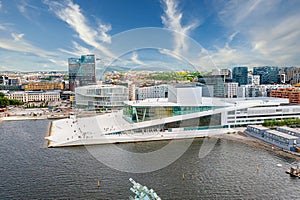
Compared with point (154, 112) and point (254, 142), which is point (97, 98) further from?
point (254, 142)

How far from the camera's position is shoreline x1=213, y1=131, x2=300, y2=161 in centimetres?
600

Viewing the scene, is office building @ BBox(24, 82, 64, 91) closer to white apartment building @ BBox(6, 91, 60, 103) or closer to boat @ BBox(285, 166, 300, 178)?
white apartment building @ BBox(6, 91, 60, 103)

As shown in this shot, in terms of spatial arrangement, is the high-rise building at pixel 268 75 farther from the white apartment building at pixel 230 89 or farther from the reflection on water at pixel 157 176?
the reflection on water at pixel 157 176

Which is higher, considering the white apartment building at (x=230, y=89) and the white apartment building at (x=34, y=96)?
the white apartment building at (x=230, y=89)

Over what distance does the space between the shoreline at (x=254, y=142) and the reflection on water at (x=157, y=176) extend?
0.98 ft

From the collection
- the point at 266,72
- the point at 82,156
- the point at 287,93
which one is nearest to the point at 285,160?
the point at 82,156

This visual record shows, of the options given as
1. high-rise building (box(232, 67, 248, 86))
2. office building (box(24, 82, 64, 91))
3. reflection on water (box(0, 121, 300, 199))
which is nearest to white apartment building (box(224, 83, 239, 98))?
high-rise building (box(232, 67, 248, 86))

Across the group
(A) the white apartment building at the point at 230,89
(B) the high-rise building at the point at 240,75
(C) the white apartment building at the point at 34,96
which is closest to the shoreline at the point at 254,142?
(A) the white apartment building at the point at 230,89

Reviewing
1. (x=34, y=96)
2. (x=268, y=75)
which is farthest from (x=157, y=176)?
(x=268, y=75)

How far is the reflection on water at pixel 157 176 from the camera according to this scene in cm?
394

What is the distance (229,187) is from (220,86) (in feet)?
42.7

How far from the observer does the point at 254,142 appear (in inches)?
281

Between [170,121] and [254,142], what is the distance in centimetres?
262

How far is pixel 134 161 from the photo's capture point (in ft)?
17.0
